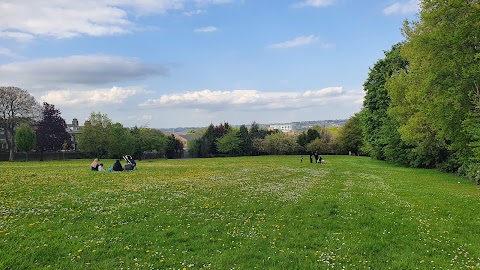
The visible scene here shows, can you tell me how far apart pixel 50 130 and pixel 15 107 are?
49.0 ft

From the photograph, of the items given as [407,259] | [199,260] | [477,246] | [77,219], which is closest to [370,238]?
[407,259]

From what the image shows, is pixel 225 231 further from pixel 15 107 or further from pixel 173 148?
pixel 173 148

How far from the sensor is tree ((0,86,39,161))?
239 feet

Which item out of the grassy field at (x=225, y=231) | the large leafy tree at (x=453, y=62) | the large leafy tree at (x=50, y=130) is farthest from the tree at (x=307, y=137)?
the grassy field at (x=225, y=231)

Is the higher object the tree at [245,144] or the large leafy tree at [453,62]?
the large leafy tree at [453,62]

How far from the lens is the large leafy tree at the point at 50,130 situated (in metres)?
87.1

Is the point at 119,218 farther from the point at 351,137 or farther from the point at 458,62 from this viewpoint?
the point at 351,137

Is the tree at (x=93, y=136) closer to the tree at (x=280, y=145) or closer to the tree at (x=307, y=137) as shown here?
the tree at (x=280, y=145)

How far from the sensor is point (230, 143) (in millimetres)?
110000

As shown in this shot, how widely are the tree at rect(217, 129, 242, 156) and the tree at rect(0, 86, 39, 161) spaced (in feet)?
174

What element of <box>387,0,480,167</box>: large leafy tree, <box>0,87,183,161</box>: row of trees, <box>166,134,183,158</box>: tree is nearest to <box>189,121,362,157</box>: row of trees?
<box>166,134,183,158</box>: tree

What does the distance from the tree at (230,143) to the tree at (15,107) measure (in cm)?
5295

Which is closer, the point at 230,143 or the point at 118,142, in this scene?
the point at 118,142

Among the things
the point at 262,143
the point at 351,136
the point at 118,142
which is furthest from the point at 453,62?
Answer: the point at 262,143
